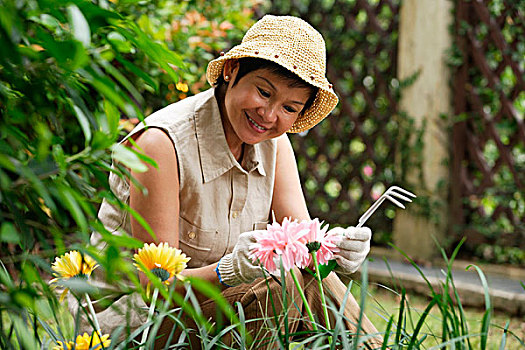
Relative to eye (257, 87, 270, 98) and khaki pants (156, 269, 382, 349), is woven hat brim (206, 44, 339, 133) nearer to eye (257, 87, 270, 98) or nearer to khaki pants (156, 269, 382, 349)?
eye (257, 87, 270, 98)

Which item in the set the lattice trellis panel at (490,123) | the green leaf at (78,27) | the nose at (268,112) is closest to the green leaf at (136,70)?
the green leaf at (78,27)

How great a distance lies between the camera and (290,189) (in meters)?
2.06

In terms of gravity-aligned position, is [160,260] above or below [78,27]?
below

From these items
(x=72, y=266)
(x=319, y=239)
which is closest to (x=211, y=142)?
(x=319, y=239)

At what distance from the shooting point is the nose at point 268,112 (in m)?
1.71

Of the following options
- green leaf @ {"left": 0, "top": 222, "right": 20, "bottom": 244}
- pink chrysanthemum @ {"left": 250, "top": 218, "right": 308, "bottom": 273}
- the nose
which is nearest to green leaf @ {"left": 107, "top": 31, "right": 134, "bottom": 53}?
green leaf @ {"left": 0, "top": 222, "right": 20, "bottom": 244}

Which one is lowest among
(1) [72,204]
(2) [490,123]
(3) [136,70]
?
(2) [490,123]

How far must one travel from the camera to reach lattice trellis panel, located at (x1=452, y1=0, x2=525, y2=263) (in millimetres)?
3826

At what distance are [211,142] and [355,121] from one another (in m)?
2.84

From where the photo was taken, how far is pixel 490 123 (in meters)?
3.93

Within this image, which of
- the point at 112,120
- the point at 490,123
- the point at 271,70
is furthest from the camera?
the point at 490,123

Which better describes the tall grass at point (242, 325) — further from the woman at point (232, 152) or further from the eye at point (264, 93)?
the eye at point (264, 93)

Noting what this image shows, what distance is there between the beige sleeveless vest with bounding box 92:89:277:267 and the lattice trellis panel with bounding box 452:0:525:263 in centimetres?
238

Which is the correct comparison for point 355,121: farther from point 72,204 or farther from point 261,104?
point 72,204
